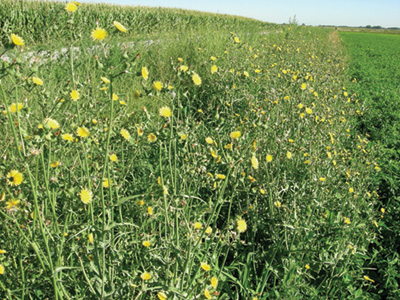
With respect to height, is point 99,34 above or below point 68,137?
above

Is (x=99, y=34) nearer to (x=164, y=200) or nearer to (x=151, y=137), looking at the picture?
(x=151, y=137)

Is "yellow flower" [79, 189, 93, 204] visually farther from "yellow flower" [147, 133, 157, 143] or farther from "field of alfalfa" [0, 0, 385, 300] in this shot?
"yellow flower" [147, 133, 157, 143]

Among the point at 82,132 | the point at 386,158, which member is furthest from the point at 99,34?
the point at 386,158

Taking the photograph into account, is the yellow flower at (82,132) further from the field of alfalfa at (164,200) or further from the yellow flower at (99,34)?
the yellow flower at (99,34)

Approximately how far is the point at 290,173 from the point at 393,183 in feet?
4.43

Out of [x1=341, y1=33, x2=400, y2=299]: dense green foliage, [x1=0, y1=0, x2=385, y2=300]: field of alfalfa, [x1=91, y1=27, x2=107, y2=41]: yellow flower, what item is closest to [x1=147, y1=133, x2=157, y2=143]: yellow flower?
[x1=0, y1=0, x2=385, y2=300]: field of alfalfa

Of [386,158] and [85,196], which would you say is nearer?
[85,196]

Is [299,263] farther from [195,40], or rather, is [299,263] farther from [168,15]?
[168,15]

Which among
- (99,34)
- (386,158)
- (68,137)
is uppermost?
(99,34)

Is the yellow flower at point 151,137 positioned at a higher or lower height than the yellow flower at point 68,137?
higher

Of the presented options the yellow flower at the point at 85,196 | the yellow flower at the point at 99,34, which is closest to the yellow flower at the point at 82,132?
the yellow flower at the point at 85,196

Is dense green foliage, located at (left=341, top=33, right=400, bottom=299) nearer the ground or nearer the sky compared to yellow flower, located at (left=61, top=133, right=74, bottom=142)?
nearer the ground

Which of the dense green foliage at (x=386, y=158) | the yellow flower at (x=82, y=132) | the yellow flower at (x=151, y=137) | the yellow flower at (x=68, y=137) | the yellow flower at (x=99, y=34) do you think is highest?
the yellow flower at (x=99, y=34)

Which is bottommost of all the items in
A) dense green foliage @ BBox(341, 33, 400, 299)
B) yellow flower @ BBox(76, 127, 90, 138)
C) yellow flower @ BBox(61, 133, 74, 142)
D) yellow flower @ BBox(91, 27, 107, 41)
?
dense green foliage @ BBox(341, 33, 400, 299)
